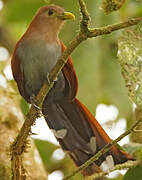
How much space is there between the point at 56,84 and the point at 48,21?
1.50 feet

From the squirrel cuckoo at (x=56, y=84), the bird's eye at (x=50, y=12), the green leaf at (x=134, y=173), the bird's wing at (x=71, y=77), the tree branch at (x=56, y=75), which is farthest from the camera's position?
the bird's eye at (x=50, y=12)

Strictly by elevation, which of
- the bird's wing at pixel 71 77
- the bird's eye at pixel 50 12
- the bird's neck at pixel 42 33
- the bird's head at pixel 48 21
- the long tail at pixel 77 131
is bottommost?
the long tail at pixel 77 131

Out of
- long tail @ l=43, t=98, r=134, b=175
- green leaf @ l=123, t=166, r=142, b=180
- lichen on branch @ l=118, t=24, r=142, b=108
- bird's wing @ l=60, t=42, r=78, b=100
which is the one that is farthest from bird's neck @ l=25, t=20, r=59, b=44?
green leaf @ l=123, t=166, r=142, b=180

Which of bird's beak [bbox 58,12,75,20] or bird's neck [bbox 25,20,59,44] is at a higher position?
bird's beak [bbox 58,12,75,20]

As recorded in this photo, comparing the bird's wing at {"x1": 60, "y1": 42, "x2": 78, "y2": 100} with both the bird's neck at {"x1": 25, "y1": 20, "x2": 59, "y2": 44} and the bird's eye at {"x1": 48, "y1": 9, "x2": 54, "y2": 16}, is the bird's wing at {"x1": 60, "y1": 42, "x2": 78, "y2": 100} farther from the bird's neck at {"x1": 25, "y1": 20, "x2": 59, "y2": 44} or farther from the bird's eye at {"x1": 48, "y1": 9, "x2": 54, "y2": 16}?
the bird's eye at {"x1": 48, "y1": 9, "x2": 54, "y2": 16}

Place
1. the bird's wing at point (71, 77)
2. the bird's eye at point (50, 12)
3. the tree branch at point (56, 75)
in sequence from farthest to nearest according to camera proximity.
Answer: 1. the bird's eye at point (50, 12)
2. the bird's wing at point (71, 77)
3. the tree branch at point (56, 75)

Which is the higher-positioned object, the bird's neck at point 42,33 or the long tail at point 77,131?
the bird's neck at point 42,33

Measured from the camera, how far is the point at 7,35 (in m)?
4.74

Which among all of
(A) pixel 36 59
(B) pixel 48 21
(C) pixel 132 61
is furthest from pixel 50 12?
(C) pixel 132 61

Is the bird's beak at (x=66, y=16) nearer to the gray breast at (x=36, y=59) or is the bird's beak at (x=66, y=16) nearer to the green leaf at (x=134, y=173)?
the gray breast at (x=36, y=59)

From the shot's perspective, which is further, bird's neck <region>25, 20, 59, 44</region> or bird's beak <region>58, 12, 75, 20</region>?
bird's neck <region>25, 20, 59, 44</region>

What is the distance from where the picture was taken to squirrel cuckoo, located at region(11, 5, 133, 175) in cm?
294

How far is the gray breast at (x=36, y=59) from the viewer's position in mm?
2975

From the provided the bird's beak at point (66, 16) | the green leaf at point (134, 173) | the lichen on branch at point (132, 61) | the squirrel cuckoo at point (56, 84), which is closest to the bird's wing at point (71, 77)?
the squirrel cuckoo at point (56, 84)
